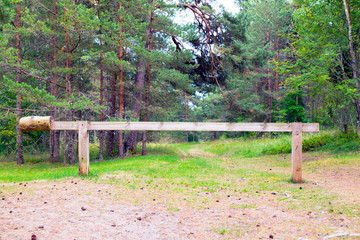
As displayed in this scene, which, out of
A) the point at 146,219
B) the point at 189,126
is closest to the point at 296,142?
the point at 189,126

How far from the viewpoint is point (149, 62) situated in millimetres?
16531

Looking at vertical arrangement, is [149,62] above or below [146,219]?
above

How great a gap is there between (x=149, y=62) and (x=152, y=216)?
43.4ft

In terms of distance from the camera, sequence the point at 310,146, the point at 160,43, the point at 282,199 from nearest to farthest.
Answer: the point at 282,199 < the point at 310,146 < the point at 160,43

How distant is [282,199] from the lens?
5453 millimetres

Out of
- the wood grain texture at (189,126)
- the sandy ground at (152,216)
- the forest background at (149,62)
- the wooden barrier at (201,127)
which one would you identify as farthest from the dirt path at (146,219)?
the forest background at (149,62)

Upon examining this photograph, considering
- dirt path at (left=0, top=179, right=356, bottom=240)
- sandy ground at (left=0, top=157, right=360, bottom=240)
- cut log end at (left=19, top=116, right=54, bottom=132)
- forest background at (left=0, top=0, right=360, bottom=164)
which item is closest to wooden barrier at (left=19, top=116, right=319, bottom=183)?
cut log end at (left=19, top=116, right=54, bottom=132)

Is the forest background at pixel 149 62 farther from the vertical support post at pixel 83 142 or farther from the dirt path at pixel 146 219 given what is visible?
the dirt path at pixel 146 219

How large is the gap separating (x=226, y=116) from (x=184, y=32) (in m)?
13.2

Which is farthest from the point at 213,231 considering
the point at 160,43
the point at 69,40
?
the point at 160,43

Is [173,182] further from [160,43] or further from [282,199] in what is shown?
[160,43]

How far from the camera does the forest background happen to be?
12.3 m

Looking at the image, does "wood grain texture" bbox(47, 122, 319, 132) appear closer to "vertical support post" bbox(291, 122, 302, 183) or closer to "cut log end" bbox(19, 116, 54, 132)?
"vertical support post" bbox(291, 122, 302, 183)

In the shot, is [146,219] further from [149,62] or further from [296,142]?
[149,62]
